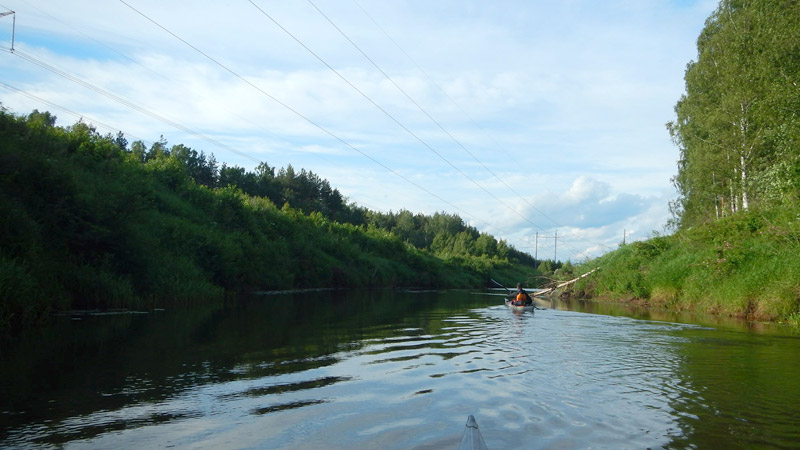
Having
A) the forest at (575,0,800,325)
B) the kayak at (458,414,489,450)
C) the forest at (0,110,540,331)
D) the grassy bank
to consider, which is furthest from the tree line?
the forest at (0,110,540,331)

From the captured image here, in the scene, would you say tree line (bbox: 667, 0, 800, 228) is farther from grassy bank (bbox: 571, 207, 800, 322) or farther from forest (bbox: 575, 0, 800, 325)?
grassy bank (bbox: 571, 207, 800, 322)

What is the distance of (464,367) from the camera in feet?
34.9

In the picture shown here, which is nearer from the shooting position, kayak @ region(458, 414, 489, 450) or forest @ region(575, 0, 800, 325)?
kayak @ region(458, 414, 489, 450)

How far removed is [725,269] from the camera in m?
23.6

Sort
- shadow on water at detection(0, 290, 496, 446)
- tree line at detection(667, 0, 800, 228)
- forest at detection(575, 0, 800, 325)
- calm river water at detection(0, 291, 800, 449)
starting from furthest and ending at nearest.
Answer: tree line at detection(667, 0, 800, 228) < forest at detection(575, 0, 800, 325) < shadow on water at detection(0, 290, 496, 446) < calm river water at detection(0, 291, 800, 449)

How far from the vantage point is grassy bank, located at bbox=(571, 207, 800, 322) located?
64.5 feet

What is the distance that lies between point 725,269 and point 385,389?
67.0 ft

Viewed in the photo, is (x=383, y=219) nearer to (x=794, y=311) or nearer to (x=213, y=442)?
(x=794, y=311)

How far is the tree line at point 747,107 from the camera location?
24.8 meters

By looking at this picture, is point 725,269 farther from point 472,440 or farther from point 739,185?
point 472,440

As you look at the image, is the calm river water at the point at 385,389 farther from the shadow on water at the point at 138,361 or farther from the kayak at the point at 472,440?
the kayak at the point at 472,440

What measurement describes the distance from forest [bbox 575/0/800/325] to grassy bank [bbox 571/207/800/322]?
0.05 metres

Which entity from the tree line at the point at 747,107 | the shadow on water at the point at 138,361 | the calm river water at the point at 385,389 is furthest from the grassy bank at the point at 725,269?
the shadow on water at the point at 138,361

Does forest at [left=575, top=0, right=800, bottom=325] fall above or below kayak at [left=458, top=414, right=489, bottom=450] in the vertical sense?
above
